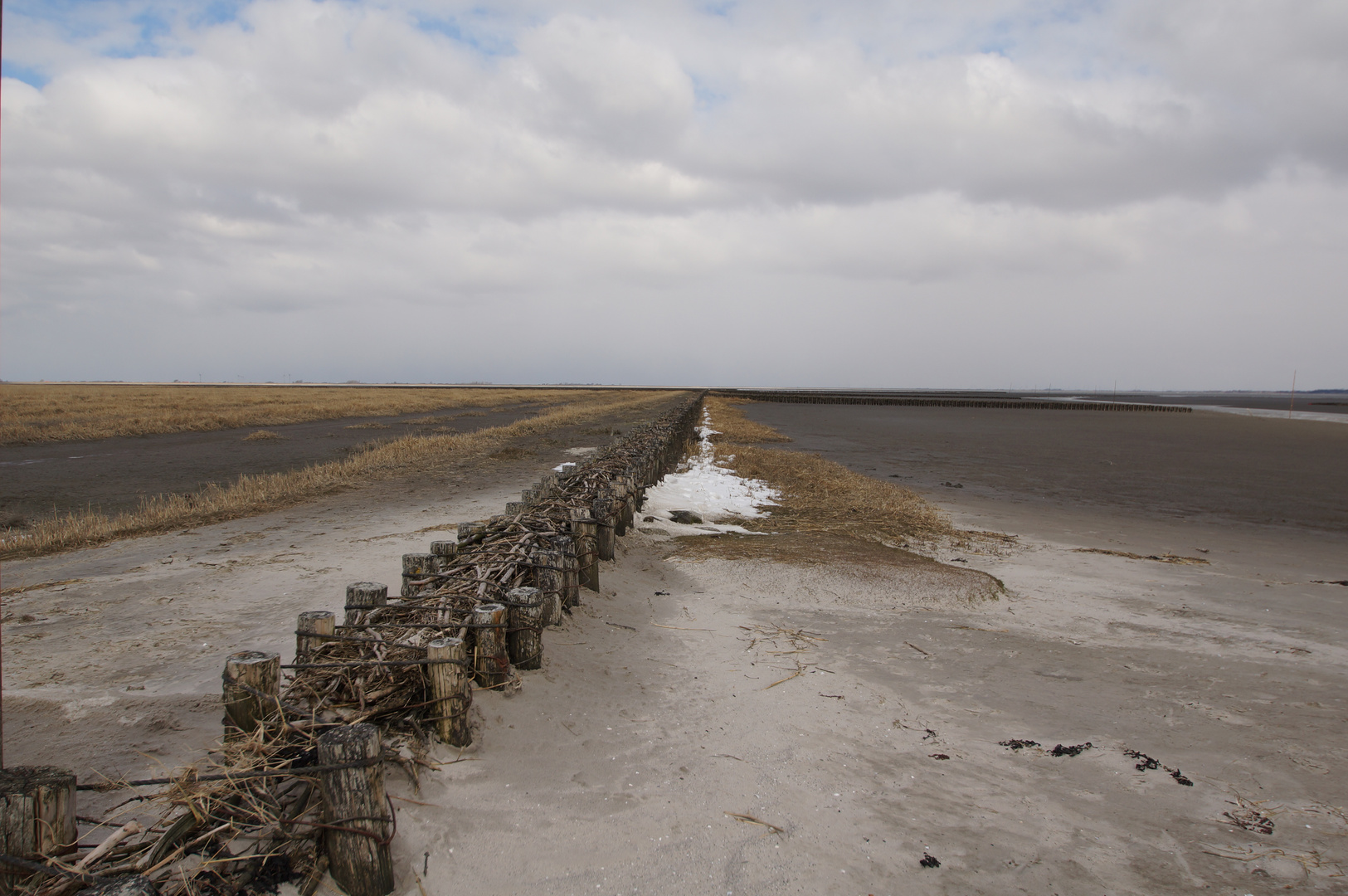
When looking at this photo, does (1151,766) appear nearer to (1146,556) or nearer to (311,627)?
(311,627)

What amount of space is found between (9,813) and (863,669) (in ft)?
16.3

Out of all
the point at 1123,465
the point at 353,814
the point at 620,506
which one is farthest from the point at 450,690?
the point at 1123,465

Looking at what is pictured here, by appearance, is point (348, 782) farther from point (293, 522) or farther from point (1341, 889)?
point (293, 522)

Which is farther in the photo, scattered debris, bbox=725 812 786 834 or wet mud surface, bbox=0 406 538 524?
wet mud surface, bbox=0 406 538 524

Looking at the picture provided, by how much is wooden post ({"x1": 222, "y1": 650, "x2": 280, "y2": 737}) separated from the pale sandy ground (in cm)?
81

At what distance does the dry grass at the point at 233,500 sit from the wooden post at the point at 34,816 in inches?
321

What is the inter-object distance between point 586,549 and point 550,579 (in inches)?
51.5

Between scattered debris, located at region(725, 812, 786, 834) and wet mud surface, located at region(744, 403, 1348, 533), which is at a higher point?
wet mud surface, located at region(744, 403, 1348, 533)

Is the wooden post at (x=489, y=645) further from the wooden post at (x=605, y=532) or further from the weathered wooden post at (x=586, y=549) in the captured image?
the wooden post at (x=605, y=532)

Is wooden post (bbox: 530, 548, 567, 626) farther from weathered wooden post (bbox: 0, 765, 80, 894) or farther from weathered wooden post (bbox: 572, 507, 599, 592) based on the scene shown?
weathered wooden post (bbox: 0, 765, 80, 894)

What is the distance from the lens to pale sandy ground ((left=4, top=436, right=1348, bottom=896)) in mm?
3197

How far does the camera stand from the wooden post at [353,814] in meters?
2.65

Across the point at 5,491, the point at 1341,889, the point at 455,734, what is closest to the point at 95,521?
the point at 5,491

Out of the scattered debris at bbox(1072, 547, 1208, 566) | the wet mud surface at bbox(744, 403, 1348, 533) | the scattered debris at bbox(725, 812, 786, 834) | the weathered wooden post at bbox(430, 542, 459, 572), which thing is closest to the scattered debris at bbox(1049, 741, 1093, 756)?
the scattered debris at bbox(725, 812, 786, 834)
